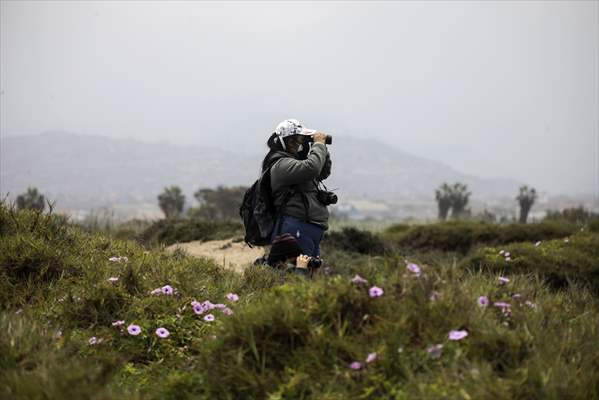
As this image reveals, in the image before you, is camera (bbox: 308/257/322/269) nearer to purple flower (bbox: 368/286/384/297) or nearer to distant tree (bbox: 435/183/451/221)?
purple flower (bbox: 368/286/384/297)

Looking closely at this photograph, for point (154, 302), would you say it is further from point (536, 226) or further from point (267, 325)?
point (536, 226)

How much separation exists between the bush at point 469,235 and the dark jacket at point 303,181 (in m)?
14.2

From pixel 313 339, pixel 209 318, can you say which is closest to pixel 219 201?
pixel 209 318

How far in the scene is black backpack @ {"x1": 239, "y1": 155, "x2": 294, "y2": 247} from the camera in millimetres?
6715

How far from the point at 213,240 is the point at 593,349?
54.4ft

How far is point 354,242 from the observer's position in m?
19.2

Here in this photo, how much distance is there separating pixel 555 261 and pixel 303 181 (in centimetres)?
821

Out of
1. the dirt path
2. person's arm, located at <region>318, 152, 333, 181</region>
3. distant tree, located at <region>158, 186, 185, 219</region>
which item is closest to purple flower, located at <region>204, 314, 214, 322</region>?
person's arm, located at <region>318, 152, 333, 181</region>

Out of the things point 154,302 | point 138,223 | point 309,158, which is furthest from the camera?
point 138,223

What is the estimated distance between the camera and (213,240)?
19734 millimetres

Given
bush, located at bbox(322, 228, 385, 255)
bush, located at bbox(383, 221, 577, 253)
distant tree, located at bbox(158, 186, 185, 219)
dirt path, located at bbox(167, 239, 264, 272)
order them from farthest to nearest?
distant tree, located at bbox(158, 186, 185, 219), bush, located at bbox(383, 221, 577, 253), bush, located at bbox(322, 228, 385, 255), dirt path, located at bbox(167, 239, 264, 272)

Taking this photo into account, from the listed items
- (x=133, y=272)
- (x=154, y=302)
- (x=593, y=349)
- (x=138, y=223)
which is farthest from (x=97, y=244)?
(x=138, y=223)

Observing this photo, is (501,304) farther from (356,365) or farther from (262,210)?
(262,210)

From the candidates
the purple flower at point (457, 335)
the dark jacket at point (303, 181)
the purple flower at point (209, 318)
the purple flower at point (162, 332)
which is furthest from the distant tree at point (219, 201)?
the purple flower at point (457, 335)
